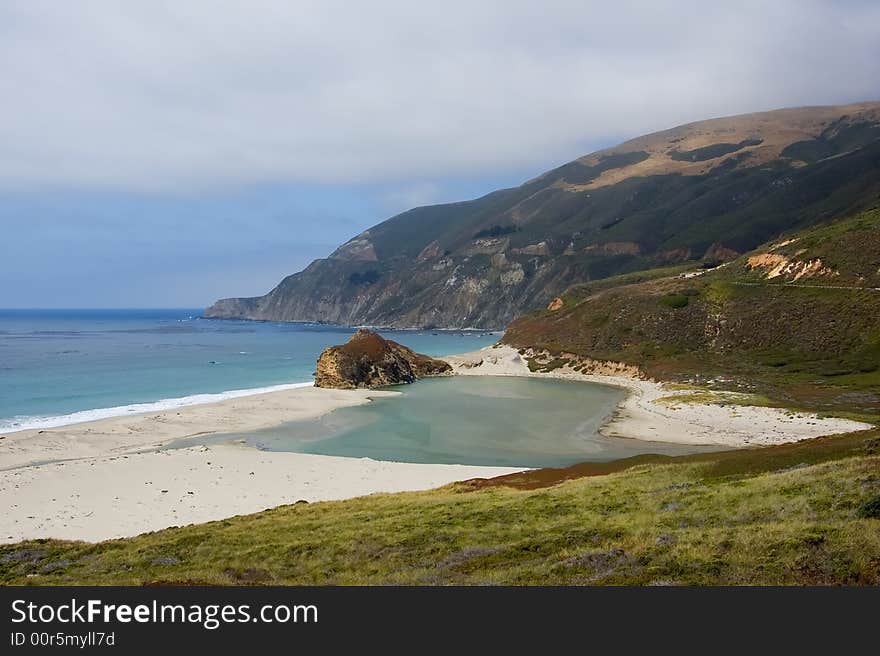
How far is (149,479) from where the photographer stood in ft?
117

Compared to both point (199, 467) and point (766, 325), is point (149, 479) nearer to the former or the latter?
point (199, 467)

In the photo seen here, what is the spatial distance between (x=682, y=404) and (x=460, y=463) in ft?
101

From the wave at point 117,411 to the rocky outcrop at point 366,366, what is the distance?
6.82 meters

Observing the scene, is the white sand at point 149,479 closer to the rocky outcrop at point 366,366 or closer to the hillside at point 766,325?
the rocky outcrop at point 366,366

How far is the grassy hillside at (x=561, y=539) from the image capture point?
40.5 feet

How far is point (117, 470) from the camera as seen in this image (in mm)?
37594

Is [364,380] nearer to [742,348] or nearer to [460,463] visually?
[460,463]

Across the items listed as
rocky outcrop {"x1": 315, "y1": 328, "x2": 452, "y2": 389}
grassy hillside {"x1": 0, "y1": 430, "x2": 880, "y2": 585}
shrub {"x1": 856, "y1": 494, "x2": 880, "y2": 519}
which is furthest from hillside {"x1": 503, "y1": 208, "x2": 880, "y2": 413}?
shrub {"x1": 856, "y1": 494, "x2": 880, "y2": 519}

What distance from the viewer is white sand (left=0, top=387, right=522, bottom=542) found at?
28609mm

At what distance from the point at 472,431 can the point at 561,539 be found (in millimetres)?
37786

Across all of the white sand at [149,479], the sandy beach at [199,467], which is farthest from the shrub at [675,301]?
the white sand at [149,479]

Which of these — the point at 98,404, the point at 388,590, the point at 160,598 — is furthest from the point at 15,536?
the point at 98,404

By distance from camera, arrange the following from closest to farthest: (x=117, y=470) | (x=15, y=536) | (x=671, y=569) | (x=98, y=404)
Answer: (x=671, y=569), (x=15, y=536), (x=117, y=470), (x=98, y=404)

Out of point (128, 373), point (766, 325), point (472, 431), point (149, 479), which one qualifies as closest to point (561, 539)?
point (149, 479)
